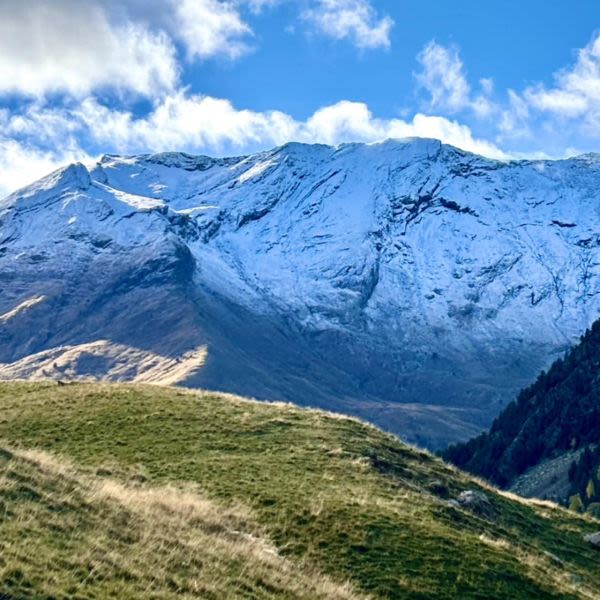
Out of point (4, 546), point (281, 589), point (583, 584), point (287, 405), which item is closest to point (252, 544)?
point (281, 589)

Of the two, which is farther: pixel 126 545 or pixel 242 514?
pixel 242 514

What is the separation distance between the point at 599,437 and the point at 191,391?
438 ft

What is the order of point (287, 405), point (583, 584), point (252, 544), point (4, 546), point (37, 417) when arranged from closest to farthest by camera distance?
point (4, 546), point (252, 544), point (583, 584), point (37, 417), point (287, 405)

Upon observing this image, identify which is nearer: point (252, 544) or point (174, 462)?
point (252, 544)

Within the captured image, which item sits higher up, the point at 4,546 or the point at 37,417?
the point at 37,417

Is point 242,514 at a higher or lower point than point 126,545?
higher

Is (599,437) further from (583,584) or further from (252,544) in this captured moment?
(252,544)

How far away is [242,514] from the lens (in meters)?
37.7

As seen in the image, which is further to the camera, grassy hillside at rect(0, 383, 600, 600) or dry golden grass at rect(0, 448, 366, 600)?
grassy hillside at rect(0, 383, 600, 600)

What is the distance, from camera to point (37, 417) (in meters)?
53.4

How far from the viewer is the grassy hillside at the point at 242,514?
2820cm

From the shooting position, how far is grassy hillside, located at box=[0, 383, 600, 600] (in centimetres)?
2820

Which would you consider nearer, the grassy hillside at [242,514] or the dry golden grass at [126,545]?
the dry golden grass at [126,545]

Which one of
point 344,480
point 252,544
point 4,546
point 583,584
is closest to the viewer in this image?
point 4,546
